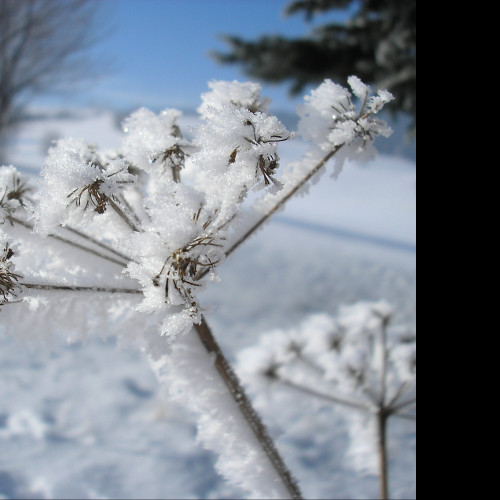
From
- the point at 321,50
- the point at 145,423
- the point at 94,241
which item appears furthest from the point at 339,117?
the point at 321,50

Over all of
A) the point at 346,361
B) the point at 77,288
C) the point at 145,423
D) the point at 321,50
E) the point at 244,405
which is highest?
the point at 321,50

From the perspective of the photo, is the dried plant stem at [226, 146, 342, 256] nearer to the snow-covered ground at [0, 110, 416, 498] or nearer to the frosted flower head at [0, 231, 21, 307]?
the snow-covered ground at [0, 110, 416, 498]

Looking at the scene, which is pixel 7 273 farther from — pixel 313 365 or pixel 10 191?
pixel 313 365

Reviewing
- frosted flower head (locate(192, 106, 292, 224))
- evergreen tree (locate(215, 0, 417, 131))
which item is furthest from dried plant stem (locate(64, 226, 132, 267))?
evergreen tree (locate(215, 0, 417, 131))

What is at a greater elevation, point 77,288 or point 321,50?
point 321,50
